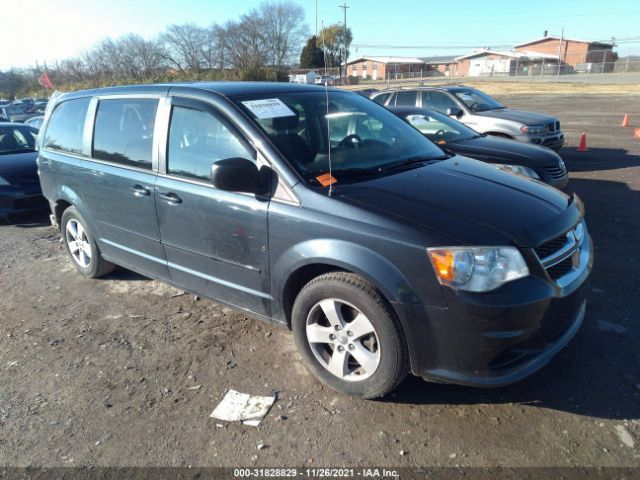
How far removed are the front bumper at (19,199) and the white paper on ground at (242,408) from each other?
601cm

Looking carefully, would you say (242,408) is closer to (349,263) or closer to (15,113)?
(349,263)

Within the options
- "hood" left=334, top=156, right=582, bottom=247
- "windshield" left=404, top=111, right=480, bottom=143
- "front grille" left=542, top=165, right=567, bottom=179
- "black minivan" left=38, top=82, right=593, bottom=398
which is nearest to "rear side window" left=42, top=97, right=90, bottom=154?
"black minivan" left=38, top=82, right=593, bottom=398

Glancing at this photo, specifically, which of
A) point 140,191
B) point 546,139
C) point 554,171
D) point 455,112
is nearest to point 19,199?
point 140,191

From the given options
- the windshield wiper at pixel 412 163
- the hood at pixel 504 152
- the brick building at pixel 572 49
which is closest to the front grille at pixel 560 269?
the windshield wiper at pixel 412 163

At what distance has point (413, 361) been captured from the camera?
2.58 meters

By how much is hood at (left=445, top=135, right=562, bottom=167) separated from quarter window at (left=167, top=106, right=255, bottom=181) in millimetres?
4198

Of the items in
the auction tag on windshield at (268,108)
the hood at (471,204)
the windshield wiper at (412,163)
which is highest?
the auction tag on windshield at (268,108)

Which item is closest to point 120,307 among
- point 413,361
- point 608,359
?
point 413,361

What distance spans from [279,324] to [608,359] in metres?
2.22

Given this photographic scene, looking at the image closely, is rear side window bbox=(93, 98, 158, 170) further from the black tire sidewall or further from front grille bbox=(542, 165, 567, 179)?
front grille bbox=(542, 165, 567, 179)

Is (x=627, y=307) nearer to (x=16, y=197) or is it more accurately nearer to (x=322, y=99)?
(x=322, y=99)

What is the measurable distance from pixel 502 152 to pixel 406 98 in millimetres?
4834

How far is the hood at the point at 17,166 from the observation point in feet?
23.8

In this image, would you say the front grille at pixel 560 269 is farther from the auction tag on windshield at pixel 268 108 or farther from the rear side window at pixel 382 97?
the rear side window at pixel 382 97
